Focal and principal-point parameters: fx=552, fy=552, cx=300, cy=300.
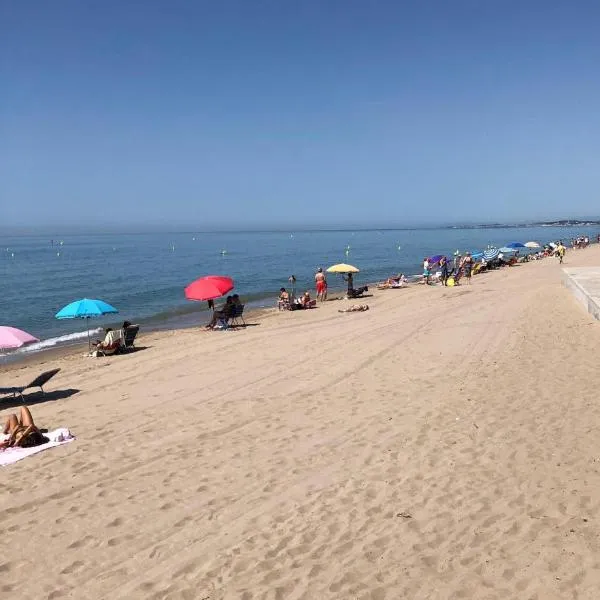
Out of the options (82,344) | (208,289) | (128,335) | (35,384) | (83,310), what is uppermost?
(208,289)

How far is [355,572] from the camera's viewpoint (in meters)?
4.29

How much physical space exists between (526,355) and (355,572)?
305 inches

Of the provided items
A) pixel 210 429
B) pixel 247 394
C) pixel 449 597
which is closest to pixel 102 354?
pixel 247 394

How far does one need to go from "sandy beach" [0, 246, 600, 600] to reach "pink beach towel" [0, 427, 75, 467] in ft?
0.52

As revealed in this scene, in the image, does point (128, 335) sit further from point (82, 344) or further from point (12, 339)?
point (12, 339)

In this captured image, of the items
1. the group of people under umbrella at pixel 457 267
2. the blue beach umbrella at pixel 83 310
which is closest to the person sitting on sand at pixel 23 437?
the blue beach umbrella at pixel 83 310

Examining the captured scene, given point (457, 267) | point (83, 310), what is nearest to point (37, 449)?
point (83, 310)

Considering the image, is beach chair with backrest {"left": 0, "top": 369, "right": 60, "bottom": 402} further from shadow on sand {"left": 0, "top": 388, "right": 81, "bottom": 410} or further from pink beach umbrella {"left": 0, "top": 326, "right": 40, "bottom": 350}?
pink beach umbrella {"left": 0, "top": 326, "right": 40, "bottom": 350}

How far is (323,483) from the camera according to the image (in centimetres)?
583

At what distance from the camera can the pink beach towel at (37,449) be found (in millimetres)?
6883

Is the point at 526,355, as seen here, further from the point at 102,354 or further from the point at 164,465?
the point at 102,354

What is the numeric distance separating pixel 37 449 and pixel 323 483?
3873 mm

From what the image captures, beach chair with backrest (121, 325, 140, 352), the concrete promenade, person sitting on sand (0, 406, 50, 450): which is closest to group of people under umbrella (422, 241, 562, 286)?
the concrete promenade

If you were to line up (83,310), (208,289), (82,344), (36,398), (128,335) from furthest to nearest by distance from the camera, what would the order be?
(82,344) → (208,289) → (128,335) → (83,310) → (36,398)
